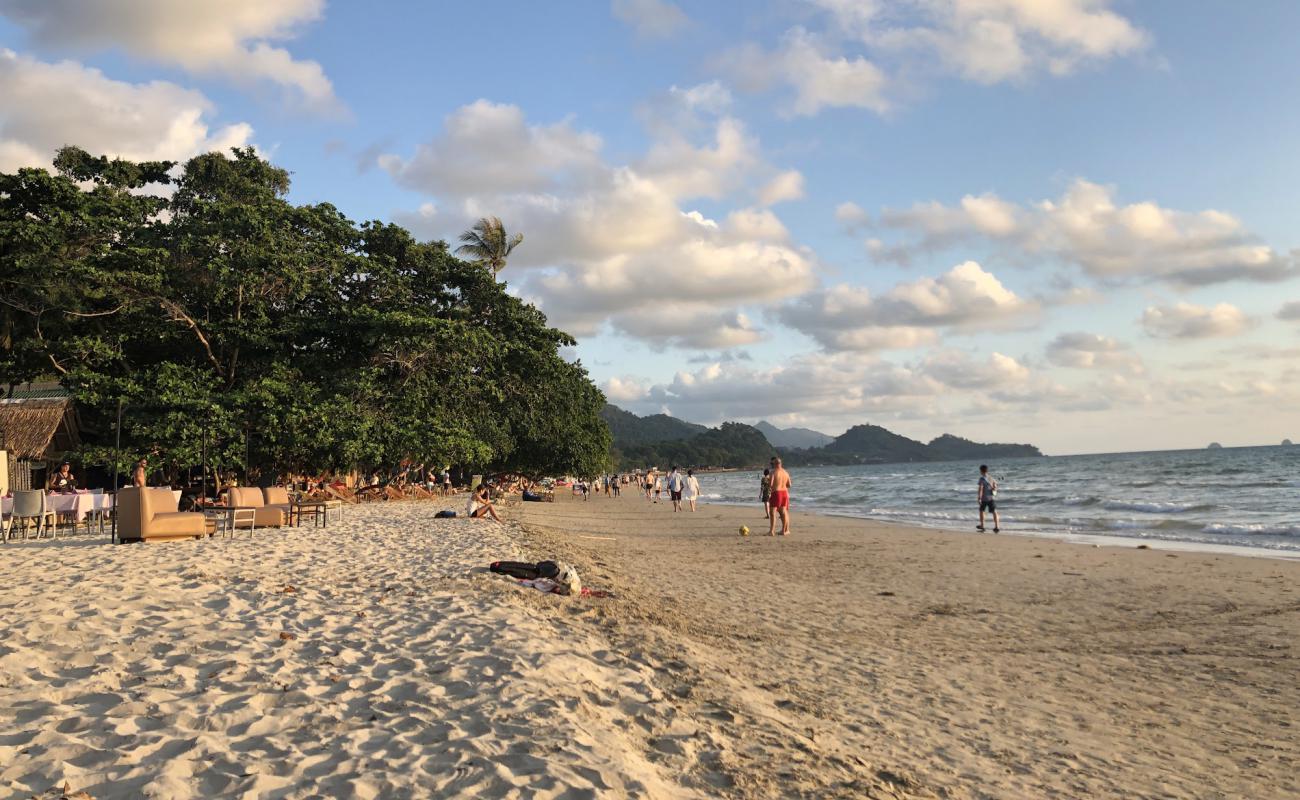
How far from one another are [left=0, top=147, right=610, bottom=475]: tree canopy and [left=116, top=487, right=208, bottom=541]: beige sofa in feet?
20.0

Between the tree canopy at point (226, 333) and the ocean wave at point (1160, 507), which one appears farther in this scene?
the ocean wave at point (1160, 507)

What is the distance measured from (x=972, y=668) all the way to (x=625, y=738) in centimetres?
332

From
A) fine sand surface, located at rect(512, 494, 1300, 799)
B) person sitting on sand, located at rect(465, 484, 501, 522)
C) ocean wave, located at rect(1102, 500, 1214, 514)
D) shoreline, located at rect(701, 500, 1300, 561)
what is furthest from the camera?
ocean wave, located at rect(1102, 500, 1214, 514)

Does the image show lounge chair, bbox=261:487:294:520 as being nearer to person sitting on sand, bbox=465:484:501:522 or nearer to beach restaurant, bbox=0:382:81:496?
person sitting on sand, bbox=465:484:501:522

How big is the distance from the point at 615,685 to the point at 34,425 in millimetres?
20655

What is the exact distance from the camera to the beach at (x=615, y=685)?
3.35 meters

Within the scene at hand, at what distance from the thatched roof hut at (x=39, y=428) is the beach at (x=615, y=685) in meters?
11.8

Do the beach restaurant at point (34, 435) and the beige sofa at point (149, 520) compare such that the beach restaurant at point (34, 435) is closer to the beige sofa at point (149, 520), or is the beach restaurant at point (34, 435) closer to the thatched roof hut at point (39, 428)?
the thatched roof hut at point (39, 428)

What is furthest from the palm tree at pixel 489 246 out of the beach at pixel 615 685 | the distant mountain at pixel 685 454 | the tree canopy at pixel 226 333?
the distant mountain at pixel 685 454

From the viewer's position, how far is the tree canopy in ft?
60.5

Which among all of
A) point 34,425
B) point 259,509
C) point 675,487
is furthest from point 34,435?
point 675,487

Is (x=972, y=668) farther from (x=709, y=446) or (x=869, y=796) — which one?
(x=709, y=446)

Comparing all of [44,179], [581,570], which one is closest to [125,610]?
[581,570]

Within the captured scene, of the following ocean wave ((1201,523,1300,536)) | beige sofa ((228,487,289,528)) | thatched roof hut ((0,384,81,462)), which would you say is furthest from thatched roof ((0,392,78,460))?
ocean wave ((1201,523,1300,536))
